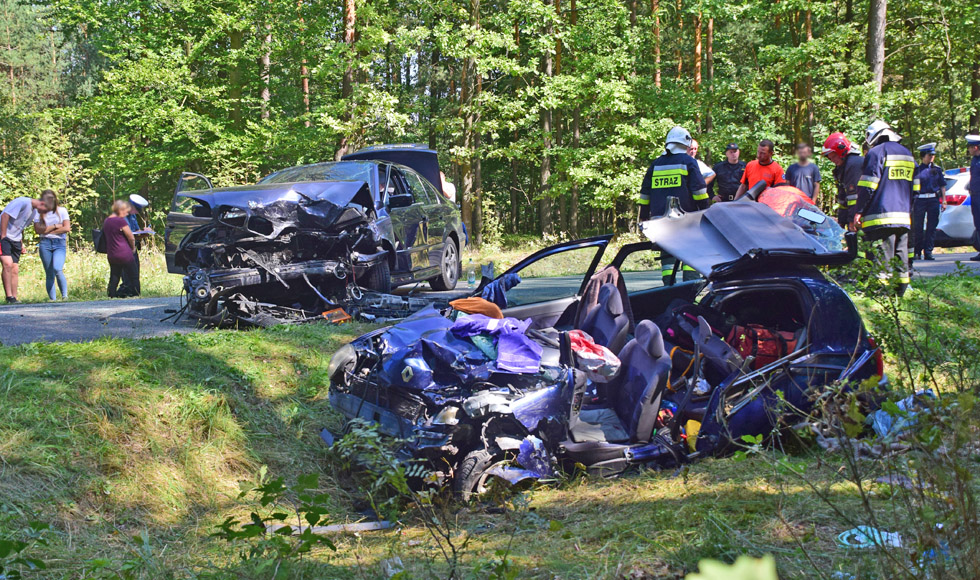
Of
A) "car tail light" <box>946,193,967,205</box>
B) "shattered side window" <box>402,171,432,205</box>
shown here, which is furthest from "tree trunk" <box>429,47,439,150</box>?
"shattered side window" <box>402,171,432,205</box>

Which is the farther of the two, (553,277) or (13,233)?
(13,233)

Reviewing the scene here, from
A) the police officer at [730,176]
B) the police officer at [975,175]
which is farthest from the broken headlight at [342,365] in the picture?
the police officer at [975,175]

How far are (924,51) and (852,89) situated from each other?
29.6 ft

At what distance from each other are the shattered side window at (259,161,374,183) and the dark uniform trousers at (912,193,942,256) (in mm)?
9329

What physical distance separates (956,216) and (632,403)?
1314 cm

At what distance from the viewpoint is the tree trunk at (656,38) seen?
24.7 meters

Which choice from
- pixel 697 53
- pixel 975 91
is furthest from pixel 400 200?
pixel 975 91

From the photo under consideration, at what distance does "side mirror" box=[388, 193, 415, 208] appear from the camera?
8.62m

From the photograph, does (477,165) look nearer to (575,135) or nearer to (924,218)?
(575,135)

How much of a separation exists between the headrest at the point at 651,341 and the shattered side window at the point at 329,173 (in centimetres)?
476

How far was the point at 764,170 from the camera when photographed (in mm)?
8781

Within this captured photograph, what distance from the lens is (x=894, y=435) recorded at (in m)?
2.55

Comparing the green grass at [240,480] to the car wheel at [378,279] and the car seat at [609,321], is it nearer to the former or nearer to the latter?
the car seat at [609,321]

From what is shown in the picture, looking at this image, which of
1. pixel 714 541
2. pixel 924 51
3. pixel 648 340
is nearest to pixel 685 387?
pixel 648 340
